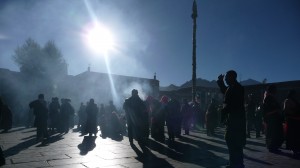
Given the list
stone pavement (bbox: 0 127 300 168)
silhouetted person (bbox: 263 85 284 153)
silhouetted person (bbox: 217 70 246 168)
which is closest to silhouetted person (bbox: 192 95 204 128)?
stone pavement (bbox: 0 127 300 168)

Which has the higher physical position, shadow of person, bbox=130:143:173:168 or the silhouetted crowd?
the silhouetted crowd

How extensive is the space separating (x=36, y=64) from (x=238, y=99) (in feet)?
101

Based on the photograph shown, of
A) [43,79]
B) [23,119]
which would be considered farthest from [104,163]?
[43,79]

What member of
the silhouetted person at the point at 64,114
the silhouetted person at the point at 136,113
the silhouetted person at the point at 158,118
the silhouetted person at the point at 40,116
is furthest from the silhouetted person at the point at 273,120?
the silhouetted person at the point at 64,114

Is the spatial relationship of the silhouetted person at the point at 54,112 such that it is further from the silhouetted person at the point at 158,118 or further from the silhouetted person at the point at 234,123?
the silhouetted person at the point at 234,123

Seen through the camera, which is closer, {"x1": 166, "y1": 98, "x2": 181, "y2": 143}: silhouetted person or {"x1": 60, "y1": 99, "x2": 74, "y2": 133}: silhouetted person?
{"x1": 166, "y1": 98, "x2": 181, "y2": 143}: silhouetted person

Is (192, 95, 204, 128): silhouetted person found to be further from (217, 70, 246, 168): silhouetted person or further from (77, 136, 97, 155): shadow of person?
(217, 70, 246, 168): silhouetted person

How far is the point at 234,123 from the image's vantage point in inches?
173

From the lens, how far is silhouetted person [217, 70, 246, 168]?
433 centimetres

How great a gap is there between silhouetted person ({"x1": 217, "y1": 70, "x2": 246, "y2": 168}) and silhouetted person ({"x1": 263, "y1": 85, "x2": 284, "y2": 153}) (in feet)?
11.5

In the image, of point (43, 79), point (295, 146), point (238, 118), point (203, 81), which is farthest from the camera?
point (203, 81)

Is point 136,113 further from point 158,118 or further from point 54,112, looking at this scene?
point 54,112

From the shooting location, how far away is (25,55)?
31531 mm

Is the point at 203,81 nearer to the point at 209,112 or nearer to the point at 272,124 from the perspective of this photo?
the point at 209,112
